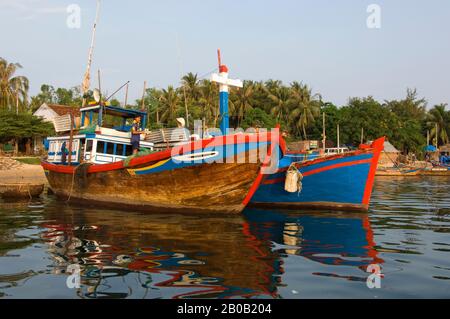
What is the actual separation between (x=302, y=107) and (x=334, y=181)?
131ft

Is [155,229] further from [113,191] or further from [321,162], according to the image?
[321,162]

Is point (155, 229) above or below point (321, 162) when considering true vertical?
below

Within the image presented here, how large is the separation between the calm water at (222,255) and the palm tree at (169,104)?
110ft

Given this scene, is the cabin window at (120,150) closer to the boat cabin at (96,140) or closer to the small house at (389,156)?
the boat cabin at (96,140)

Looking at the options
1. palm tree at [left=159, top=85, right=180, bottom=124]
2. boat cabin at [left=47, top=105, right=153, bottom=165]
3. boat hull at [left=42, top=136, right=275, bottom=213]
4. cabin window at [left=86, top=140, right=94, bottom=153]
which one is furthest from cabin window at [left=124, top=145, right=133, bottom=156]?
palm tree at [left=159, top=85, right=180, bottom=124]

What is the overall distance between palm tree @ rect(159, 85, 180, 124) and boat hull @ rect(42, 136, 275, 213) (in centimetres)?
3179

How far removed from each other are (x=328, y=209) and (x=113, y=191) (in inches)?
274

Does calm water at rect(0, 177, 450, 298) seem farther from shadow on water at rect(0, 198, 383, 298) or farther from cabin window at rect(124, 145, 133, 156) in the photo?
cabin window at rect(124, 145, 133, 156)

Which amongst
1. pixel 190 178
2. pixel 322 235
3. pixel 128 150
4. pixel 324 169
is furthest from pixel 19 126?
pixel 322 235

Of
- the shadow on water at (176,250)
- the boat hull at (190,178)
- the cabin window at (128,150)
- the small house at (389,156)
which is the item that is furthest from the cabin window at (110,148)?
the small house at (389,156)

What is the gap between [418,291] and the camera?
4.74 meters

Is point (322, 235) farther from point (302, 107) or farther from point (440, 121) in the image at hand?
point (440, 121)

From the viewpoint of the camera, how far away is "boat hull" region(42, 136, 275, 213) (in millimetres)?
10219
